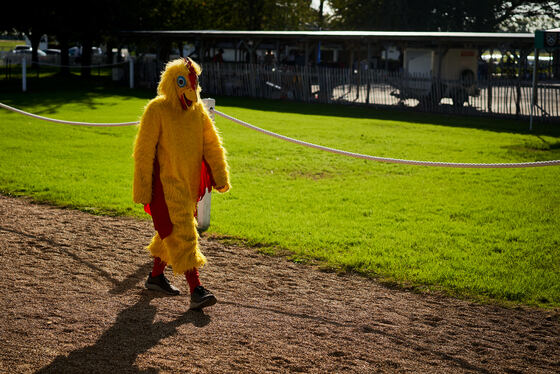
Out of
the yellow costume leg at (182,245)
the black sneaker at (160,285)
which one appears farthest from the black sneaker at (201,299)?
the black sneaker at (160,285)

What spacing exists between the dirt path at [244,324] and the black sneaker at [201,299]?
0.07 metres

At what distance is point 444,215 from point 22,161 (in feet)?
23.8

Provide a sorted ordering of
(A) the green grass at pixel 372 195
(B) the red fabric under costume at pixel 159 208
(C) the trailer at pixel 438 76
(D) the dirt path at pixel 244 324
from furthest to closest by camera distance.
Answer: (C) the trailer at pixel 438 76 → (A) the green grass at pixel 372 195 → (B) the red fabric under costume at pixel 159 208 → (D) the dirt path at pixel 244 324

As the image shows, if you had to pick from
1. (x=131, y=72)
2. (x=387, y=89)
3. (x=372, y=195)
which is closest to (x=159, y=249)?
(x=372, y=195)

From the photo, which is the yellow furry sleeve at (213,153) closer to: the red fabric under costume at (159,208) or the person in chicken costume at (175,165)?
the person in chicken costume at (175,165)

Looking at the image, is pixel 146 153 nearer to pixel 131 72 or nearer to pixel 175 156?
pixel 175 156

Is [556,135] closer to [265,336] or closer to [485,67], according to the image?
[265,336]

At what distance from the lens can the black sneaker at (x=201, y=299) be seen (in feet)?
15.8

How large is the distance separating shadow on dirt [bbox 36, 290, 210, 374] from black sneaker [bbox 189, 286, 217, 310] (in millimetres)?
61

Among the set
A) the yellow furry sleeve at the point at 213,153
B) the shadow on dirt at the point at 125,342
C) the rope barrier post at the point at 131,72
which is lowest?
the shadow on dirt at the point at 125,342

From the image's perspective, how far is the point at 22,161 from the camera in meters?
11.1

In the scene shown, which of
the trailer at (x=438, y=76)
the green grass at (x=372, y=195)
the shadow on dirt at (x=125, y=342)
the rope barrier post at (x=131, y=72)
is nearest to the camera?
the shadow on dirt at (x=125, y=342)

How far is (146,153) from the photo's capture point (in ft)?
15.8

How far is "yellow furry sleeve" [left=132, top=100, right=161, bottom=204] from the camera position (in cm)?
482
